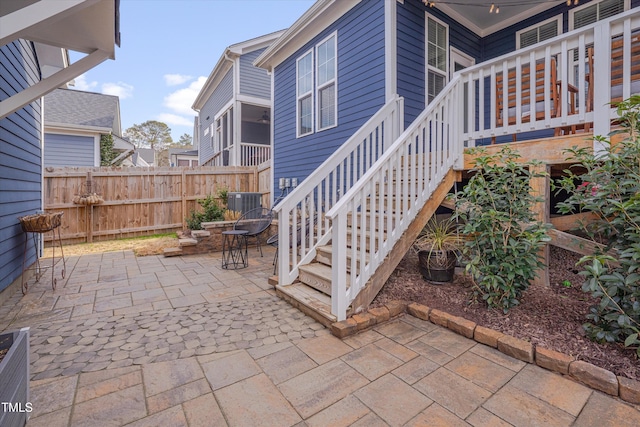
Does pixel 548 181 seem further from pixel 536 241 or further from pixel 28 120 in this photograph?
pixel 28 120

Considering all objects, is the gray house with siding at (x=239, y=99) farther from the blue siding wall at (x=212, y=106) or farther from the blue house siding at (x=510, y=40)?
the blue house siding at (x=510, y=40)

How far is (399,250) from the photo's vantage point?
2.91 metres

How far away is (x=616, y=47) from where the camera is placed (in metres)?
3.05

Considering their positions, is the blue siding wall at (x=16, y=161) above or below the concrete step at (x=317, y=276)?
above

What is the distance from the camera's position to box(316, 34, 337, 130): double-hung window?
5434mm

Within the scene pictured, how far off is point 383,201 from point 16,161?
4.54 metres

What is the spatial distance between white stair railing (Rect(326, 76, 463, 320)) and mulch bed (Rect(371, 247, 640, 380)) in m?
0.46

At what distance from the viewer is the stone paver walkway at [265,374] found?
1507mm

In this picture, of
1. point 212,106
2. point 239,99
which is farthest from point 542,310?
point 212,106

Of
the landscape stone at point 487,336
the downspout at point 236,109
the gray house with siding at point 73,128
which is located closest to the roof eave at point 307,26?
the downspout at point 236,109

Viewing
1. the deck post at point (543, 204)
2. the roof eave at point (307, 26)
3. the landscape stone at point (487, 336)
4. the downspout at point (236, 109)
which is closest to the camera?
the landscape stone at point (487, 336)

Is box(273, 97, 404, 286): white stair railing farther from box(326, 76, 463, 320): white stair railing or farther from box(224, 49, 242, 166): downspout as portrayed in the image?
box(224, 49, 242, 166): downspout

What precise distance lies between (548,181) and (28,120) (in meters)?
6.65

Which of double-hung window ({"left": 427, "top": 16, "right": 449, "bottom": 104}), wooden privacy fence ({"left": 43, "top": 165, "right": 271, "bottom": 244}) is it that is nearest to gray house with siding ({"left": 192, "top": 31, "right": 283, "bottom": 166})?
wooden privacy fence ({"left": 43, "top": 165, "right": 271, "bottom": 244})
